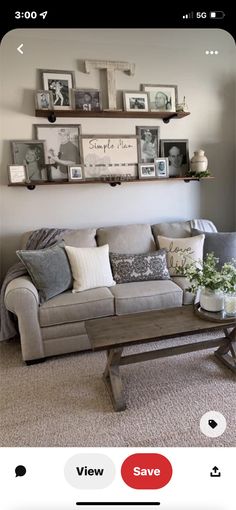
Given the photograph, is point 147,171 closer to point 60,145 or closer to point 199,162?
point 199,162

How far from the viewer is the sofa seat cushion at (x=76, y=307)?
1.75m

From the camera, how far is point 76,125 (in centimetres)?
184

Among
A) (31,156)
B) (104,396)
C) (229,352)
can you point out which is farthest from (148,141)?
(104,396)

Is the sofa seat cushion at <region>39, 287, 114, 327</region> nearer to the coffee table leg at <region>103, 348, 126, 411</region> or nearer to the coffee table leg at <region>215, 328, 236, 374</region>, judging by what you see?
the coffee table leg at <region>103, 348, 126, 411</region>

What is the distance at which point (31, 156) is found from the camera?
1903 millimetres

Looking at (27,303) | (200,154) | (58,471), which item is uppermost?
(200,154)

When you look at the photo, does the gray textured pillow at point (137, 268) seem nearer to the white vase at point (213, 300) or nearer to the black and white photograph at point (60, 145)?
the white vase at point (213, 300)

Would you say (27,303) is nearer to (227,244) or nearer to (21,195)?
A: (21,195)

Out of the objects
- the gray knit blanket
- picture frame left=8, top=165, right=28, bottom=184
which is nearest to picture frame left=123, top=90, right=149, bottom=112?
picture frame left=8, top=165, right=28, bottom=184

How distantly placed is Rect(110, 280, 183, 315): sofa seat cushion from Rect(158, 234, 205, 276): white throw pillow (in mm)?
230

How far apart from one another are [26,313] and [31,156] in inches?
39.1

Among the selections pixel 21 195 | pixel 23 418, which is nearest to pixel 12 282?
pixel 21 195

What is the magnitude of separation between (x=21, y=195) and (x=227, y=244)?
144 cm
